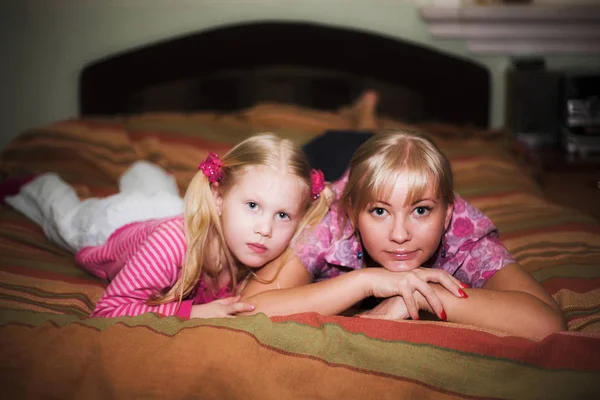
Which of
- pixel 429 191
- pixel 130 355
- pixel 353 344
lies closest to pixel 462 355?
pixel 353 344

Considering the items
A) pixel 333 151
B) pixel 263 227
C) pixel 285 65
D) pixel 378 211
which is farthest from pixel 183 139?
pixel 378 211

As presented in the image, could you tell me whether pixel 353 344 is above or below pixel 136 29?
below

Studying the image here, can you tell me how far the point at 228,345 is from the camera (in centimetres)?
92

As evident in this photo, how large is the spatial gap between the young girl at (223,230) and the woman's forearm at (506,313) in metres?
0.36

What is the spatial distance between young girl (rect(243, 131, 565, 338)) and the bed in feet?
0.26

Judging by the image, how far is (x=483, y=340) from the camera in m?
0.93

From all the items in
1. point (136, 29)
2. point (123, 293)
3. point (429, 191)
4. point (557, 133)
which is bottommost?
point (557, 133)

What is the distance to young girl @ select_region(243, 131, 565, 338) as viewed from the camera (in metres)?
1.06

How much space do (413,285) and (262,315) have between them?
11.4 inches

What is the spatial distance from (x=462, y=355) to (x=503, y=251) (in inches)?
16.2

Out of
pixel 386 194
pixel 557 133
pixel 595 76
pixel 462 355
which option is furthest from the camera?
pixel 557 133

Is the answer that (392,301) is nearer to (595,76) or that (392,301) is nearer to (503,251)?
(503,251)

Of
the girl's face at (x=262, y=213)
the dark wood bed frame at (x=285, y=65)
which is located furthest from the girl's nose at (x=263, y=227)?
the dark wood bed frame at (x=285, y=65)

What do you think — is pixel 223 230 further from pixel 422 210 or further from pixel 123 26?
pixel 123 26
